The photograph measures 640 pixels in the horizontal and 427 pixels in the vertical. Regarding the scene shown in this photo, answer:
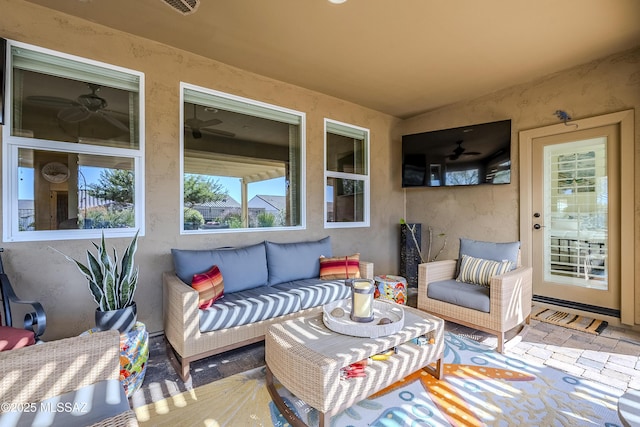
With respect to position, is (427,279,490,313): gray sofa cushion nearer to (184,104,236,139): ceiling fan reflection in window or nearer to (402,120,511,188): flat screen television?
(402,120,511,188): flat screen television

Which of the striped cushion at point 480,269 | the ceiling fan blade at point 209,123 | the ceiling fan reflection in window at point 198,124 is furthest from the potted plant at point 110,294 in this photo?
the striped cushion at point 480,269

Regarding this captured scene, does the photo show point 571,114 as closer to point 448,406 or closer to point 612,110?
point 612,110

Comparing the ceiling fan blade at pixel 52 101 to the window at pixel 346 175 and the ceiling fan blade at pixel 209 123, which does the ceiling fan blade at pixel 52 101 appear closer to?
the ceiling fan blade at pixel 209 123

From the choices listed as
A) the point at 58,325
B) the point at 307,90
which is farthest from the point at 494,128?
the point at 58,325

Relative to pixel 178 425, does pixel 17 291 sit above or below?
above

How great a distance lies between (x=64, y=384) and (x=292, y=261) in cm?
210

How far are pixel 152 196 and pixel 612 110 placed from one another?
4705mm

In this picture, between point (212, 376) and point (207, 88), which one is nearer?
point (212, 376)

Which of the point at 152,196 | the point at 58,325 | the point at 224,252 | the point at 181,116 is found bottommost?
the point at 58,325

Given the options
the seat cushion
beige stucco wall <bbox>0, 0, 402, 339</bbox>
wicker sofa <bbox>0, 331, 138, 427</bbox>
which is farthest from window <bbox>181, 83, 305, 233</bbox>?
wicker sofa <bbox>0, 331, 138, 427</bbox>

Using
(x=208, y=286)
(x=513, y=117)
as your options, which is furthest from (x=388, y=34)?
(x=208, y=286)

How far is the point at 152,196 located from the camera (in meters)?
2.72

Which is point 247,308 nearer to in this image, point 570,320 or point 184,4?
point 184,4

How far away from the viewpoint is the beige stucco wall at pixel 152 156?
223 centimetres
